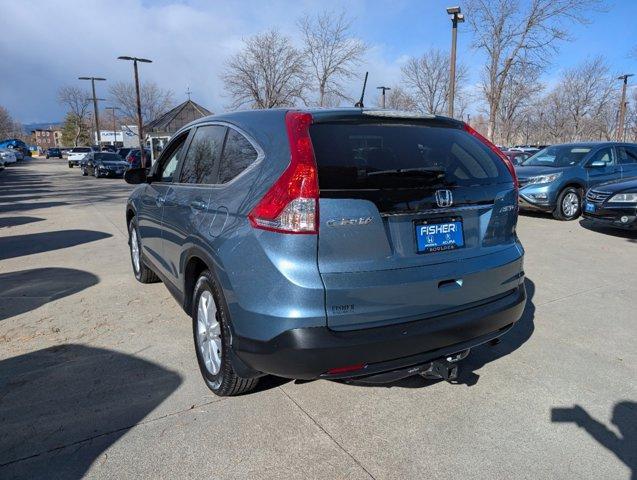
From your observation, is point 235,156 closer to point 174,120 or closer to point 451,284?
point 451,284

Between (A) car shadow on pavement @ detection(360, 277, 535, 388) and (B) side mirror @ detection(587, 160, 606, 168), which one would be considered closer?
(A) car shadow on pavement @ detection(360, 277, 535, 388)

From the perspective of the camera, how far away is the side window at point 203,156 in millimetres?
3182

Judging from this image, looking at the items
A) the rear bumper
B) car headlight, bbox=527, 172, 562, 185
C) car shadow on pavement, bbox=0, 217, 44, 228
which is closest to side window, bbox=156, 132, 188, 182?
the rear bumper

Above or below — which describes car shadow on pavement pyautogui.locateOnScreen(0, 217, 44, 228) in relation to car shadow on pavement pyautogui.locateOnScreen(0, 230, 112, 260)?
above

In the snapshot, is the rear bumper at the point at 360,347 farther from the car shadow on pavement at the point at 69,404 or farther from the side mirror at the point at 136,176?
the side mirror at the point at 136,176

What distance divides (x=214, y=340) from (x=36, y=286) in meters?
3.52

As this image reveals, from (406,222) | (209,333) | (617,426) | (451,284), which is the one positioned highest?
(406,222)

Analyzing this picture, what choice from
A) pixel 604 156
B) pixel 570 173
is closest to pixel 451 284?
pixel 570 173

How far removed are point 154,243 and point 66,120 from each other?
111926mm

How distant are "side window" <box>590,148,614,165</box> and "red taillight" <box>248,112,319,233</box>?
413 inches

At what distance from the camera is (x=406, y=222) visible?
95.5 inches

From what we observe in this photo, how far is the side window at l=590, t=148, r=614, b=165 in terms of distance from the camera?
10.6 m

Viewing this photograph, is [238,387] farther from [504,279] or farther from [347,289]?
[504,279]

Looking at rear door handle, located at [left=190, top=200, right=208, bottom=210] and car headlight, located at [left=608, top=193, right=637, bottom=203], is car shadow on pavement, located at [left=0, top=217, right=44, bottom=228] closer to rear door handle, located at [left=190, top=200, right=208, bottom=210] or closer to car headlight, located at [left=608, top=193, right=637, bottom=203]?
rear door handle, located at [left=190, top=200, right=208, bottom=210]
